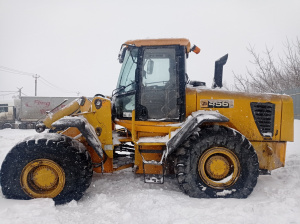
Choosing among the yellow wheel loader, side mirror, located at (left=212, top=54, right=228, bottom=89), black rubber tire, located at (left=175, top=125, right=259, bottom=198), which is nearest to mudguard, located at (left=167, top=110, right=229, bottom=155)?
the yellow wheel loader

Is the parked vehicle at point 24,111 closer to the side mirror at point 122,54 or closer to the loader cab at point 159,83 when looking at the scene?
the side mirror at point 122,54

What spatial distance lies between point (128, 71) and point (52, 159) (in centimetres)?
185

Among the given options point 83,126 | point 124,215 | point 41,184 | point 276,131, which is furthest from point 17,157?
point 276,131

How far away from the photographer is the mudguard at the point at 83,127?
3.41m

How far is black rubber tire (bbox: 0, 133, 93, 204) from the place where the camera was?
3.28 m

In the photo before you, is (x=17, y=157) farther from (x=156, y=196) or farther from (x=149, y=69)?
(x=149, y=69)

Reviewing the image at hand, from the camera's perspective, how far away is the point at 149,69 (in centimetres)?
391

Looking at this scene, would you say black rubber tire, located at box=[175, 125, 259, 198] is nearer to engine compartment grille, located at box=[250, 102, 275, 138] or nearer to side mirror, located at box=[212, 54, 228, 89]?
engine compartment grille, located at box=[250, 102, 275, 138]

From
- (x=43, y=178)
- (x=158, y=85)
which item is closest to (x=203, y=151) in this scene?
(x=158, y=85)

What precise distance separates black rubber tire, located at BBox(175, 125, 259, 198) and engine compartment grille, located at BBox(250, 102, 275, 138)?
604 mm

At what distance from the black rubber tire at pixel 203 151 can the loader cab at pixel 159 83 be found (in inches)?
20.2

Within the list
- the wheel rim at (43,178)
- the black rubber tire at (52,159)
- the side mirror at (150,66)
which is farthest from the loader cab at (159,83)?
the wheel rim at (43,178)

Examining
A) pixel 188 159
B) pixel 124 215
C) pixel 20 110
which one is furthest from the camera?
pixel 20 110

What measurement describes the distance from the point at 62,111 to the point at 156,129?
1.71 m
